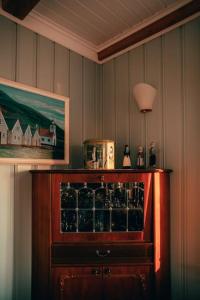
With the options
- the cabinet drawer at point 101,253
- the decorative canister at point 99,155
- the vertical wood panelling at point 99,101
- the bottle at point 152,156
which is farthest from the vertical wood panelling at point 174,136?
the vertical wood panelling at point 99,101

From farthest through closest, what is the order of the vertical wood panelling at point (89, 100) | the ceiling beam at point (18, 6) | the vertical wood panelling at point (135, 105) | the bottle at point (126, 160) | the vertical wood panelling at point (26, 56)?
the vertical wood panelling at point (89, 100) < the vertical wood panelling at point (135, 105) < the bottle at point (126, 160) < the vertical wood panelling at point (26, 56) < the ceiling beam at point (18, 6)

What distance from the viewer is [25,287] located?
6.97ft

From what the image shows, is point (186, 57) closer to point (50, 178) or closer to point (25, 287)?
point (50, 178)

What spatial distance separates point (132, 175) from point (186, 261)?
0.85 meters

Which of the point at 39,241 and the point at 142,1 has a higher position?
the point at 142,1

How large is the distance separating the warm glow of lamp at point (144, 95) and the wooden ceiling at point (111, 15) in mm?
482

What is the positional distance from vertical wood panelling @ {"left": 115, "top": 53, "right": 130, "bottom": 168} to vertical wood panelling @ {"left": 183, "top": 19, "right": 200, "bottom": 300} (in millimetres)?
588

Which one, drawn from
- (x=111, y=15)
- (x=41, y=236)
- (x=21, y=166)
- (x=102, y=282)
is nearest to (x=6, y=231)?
(x=41, y=236)

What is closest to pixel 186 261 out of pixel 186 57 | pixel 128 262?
pixel 128 262

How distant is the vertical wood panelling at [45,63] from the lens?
90.0 inches

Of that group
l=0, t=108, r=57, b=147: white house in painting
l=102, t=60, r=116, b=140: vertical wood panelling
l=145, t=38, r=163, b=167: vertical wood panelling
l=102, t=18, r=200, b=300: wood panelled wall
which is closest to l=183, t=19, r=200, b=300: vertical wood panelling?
l=102, t=18, r=200, b=300: wood panelled wall

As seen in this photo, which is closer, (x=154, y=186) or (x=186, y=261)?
(x=154, y=186)

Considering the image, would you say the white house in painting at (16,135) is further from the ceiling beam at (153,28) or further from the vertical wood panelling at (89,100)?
the ceiling beam at (153,28)

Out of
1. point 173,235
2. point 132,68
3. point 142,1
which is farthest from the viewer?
point 132,68
